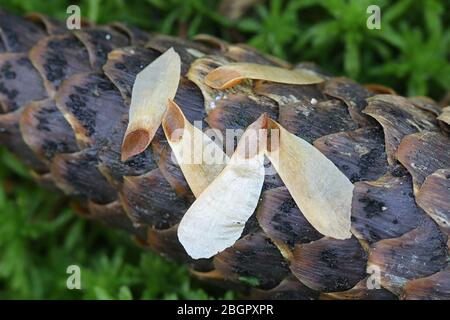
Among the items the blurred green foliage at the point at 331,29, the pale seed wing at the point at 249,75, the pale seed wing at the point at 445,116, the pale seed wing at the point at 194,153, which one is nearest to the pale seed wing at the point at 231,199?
the pale seed wing at the point at 194,153

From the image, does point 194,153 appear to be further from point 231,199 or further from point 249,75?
point 249,75

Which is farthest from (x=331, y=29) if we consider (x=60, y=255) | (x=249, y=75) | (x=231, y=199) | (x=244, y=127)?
(x=60, y=255)

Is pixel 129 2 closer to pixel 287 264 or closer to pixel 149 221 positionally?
pixel 149 221

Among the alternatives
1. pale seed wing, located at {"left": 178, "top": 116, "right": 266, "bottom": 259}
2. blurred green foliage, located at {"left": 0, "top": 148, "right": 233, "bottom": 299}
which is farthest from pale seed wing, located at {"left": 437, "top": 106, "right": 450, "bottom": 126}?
blurred green foliage, located at {"left": 0, "top": 148, "right": 233, "bottom": 299}

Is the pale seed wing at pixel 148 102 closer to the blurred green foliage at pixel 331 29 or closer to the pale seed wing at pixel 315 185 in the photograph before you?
the pale seed wing at pixel 315 185
